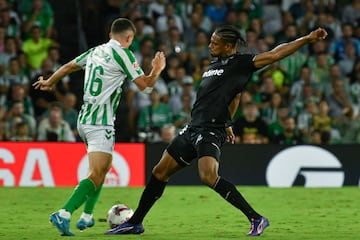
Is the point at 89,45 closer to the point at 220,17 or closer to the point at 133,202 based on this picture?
the point at 220,17

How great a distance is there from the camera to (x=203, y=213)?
39.1 feet

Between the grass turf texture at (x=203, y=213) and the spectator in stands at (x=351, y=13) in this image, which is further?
the spectator in stands at (x=351, y=13)

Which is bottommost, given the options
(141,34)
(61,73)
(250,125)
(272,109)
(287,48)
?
→ (250,125)

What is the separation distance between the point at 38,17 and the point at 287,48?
11.0 m

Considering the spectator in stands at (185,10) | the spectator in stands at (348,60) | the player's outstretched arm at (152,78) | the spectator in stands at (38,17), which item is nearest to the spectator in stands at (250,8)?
the spectator in stands at (185,10)

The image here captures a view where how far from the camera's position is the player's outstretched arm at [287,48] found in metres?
8.67

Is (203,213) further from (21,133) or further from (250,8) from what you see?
(250,8)

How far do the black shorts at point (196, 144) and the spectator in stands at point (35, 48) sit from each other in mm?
9477

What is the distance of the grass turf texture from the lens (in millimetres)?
9477

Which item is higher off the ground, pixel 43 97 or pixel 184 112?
pixel 43 97

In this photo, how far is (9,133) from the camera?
17.0 metres

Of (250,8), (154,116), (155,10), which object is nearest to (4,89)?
(154,116)

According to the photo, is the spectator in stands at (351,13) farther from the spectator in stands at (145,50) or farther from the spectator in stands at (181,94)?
the spectator in stands at (145,50)

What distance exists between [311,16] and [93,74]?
11198 mm
